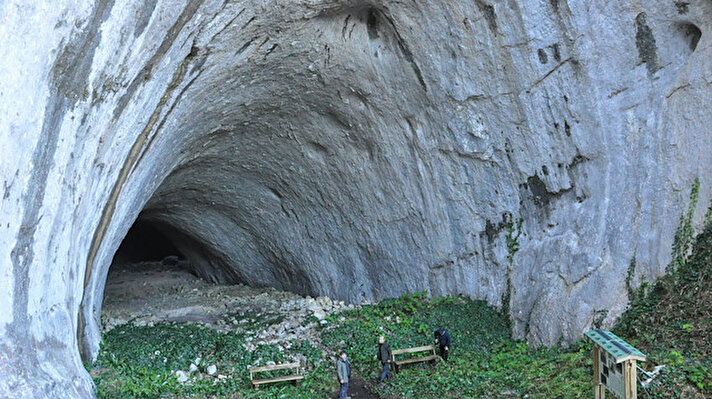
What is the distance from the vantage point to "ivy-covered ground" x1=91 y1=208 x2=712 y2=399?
823 centimetres

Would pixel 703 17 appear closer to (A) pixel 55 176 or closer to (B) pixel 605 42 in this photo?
(B) pixel 605 42

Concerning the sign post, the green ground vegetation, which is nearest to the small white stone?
the green ground vegetation

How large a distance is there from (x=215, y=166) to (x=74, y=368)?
7.47 m

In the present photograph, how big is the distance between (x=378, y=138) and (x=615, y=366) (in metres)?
6.70

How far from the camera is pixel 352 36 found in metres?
10.7

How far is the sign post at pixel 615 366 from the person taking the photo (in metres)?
6.37

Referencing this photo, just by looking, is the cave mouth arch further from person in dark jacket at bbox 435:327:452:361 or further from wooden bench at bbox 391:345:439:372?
person in dark jacket at bbox 435:327:452:361

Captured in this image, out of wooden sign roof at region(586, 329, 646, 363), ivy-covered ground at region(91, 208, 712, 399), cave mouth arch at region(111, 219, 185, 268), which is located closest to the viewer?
wooden sign roof at region(586, 329, 646, 363)

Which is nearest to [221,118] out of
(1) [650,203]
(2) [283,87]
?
(2) [283,87]

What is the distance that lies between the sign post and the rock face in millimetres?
2988

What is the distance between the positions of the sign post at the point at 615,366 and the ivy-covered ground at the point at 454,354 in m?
0.73

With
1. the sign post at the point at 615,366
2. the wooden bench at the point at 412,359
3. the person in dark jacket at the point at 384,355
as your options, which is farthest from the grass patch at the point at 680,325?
the person in dark jacket at the point at 384,355

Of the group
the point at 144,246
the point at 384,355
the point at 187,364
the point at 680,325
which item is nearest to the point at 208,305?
the point at 187,364

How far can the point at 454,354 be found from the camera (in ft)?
34.1
